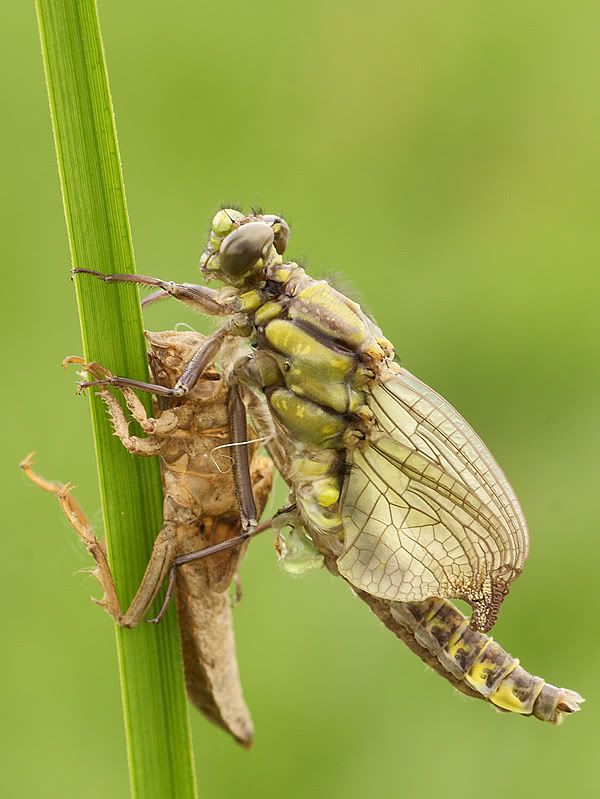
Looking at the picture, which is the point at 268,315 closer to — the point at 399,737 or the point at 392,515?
the point at 392,515

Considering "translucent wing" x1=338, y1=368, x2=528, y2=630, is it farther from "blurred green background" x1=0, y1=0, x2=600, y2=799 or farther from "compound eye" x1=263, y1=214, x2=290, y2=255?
"blurred green background" x1=0, y1=0, x2=600, y2=799

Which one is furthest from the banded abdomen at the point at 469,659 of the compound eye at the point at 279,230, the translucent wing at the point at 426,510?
the compound eye at the point at 279,230

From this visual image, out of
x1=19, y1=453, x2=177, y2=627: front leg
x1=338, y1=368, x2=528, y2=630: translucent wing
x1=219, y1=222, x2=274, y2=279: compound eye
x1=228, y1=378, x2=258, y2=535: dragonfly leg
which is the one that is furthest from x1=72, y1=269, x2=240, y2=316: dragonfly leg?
x1=19, y1=453, x2=177, y2=627: front leg

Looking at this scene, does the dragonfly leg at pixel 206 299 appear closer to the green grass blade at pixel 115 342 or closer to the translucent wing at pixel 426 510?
the green grass blade at pixel 115 342

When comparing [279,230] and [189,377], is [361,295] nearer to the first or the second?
[279,230]

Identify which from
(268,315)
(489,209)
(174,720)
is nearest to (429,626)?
(174,720)
